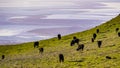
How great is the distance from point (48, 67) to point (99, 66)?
11.9 m

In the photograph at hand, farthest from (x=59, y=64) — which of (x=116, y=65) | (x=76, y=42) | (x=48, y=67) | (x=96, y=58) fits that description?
(x=76, y=42)

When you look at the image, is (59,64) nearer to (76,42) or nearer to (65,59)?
(65,59)

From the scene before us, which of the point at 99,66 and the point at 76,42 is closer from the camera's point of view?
the point at 99,66

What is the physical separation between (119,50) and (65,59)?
12947 millimetres

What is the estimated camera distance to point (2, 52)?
473 ft

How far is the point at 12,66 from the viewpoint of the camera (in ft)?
261

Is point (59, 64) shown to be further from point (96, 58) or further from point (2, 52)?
point (2, 52)

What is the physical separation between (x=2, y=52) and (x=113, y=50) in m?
72.6

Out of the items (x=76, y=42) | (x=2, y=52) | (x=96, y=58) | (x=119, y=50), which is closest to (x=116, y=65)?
(x=96, y=58)

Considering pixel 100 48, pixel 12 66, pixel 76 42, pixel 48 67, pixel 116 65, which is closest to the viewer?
pixel 116 65

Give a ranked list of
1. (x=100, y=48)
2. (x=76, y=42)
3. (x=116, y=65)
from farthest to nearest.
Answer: (x=76, y=42) → (x=100, y=48) → (x=116, y=65)

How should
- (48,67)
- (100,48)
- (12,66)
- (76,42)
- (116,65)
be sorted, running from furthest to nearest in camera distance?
1. (76,42)
2. (100,48)
3. (12,66)
4. (48,67)
5. (116,65)

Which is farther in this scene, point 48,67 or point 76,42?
point 76,42

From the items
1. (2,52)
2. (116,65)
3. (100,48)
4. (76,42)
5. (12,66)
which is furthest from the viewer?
(2,52)
